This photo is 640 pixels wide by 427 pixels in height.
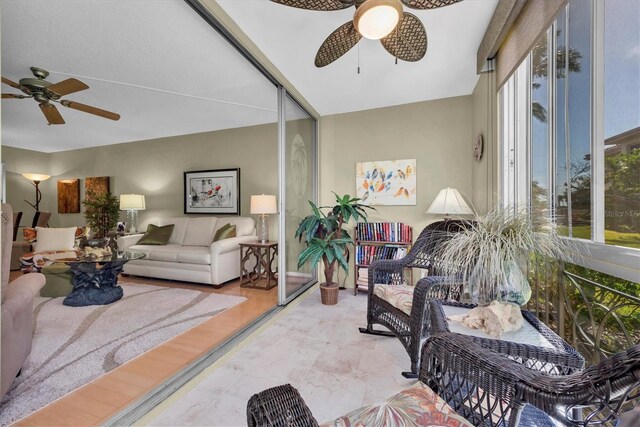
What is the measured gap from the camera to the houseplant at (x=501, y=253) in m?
1.05

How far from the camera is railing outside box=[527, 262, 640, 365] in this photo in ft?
3.16

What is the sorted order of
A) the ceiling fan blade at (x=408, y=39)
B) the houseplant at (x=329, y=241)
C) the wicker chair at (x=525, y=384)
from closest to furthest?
the wicker chair at (x=525, y=384)
the ceiling fan blade at (x=408, y=39)
the houseplant at (x=329, y=241)

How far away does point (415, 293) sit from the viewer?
1.58m

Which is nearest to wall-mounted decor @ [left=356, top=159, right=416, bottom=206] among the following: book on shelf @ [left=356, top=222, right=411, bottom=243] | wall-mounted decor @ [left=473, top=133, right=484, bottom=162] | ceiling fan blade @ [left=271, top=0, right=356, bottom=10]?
book on shelf @ [left=356, top=222, right=411, bottom=243]

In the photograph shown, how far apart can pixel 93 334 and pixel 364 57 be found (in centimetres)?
340

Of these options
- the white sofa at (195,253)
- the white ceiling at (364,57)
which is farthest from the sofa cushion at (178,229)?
the white ceiling at (364,57)

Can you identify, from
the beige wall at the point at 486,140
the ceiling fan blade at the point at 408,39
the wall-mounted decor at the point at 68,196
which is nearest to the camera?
Result: the ceiling fan blade at the point at 408,39

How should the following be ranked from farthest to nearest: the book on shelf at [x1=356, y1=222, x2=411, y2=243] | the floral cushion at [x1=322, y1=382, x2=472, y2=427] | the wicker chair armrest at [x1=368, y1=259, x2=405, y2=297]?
the book on shelf at [x1=356, y1=222, x2=411, y2=243], the wicker chair armrest at [x1=368, y1=259, x2=405, y2=297], the floral cushion at [x1=322, y1=382, x2=472, y2=427]

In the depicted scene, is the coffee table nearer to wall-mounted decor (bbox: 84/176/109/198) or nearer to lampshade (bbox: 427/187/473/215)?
wall-mounted decor (bbox: 84/176/109/198)

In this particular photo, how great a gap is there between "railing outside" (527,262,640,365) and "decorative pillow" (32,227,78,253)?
436 centimetres

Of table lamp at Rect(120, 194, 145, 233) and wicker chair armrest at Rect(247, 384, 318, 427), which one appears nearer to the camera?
wicker chair armrest at Rect(247, 384, 318, 427)

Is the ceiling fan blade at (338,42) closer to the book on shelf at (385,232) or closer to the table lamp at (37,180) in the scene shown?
the book on shelf at (385,232)

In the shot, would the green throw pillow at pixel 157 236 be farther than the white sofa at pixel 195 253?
Yes

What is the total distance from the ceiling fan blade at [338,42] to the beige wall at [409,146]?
5.94ft
